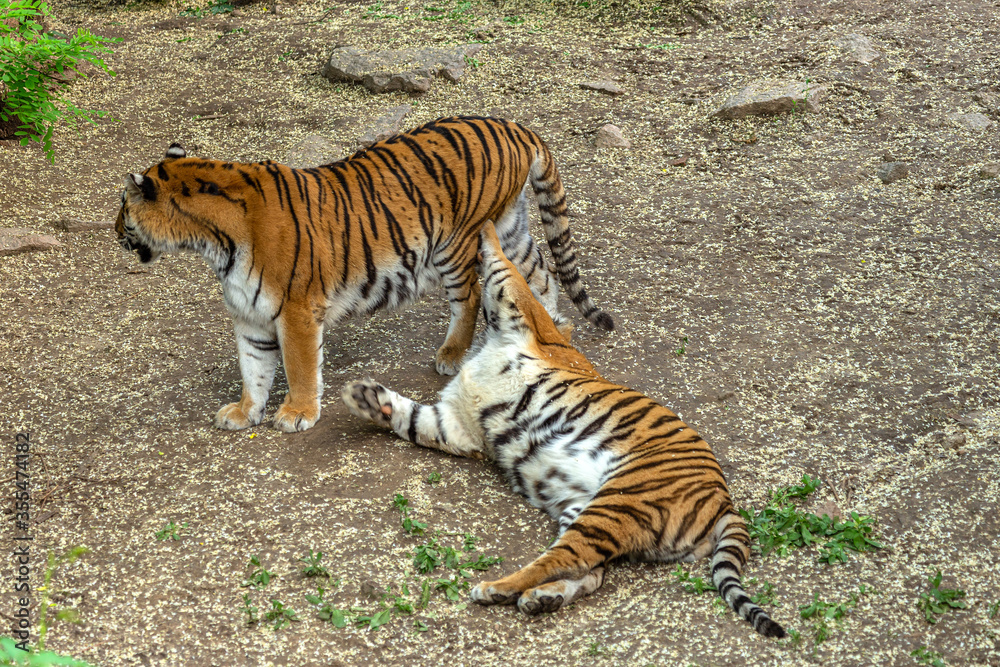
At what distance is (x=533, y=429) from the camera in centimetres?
Answer: 379

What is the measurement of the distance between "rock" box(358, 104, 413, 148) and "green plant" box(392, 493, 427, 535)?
387 centimetres

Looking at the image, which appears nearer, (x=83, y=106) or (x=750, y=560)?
(x=750, y=560)

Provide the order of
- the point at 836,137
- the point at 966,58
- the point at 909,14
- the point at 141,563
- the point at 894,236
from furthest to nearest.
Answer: the point at 909,14 < the point at 966,58 < the point at 836,137 < the point at 894,236 < the point at 141,563

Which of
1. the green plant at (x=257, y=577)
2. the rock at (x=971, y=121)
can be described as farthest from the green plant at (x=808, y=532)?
the rock at (x=971, y=121)

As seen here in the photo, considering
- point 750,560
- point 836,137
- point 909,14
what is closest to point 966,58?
point 909,14

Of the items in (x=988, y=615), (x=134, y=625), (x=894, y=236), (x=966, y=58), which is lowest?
(x=134, y=625)

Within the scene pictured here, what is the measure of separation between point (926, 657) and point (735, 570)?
62 cm

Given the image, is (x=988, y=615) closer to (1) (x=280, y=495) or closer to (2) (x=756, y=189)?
(1) (x=280, y=495)

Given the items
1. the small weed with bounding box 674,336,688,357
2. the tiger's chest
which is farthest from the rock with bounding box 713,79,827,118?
the tiger's chest

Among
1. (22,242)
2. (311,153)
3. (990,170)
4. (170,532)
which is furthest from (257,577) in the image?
(990,170)

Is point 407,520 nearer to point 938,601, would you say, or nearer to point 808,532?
point 808,532

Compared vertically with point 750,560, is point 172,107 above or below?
above

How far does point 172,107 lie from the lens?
767cm

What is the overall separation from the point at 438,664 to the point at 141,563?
3.78 feet
